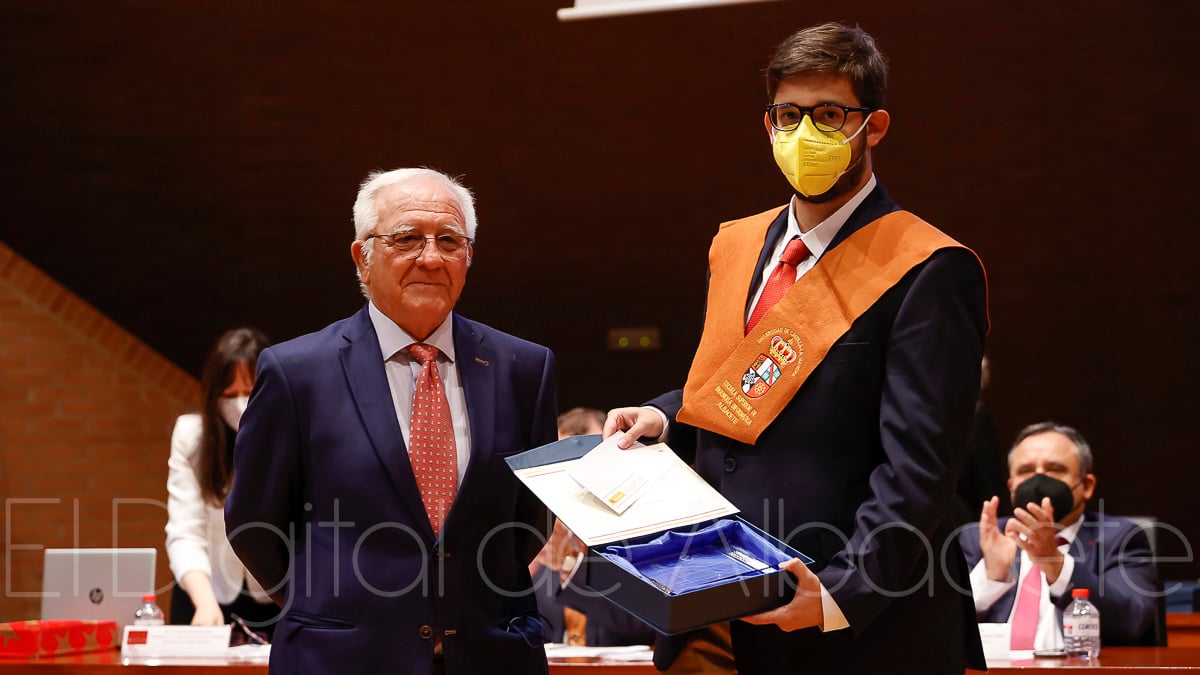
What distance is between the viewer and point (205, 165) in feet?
21.0

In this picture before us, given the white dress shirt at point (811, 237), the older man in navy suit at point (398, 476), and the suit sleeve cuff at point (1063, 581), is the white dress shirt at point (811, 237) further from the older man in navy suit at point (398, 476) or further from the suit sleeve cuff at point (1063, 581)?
the suit sleeve cuff at point (1063, 581)

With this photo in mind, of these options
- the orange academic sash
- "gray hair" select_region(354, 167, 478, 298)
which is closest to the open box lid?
the orange academic sash

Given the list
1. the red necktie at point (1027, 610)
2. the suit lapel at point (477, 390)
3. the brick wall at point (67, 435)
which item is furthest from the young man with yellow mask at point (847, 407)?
the brick wall at point (67, 435)

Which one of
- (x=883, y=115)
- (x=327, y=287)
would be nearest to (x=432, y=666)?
(x=883, y=115)

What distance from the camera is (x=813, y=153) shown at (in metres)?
1.81

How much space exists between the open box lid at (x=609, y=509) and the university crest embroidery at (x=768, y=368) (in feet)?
0.53

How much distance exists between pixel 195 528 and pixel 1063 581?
2867 mm

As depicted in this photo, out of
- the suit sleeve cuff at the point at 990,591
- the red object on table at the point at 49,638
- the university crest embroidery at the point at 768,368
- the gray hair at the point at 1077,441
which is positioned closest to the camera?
the university crest embroidery at the point at 768,368

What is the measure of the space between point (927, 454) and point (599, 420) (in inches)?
124

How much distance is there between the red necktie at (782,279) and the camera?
6.30 ft

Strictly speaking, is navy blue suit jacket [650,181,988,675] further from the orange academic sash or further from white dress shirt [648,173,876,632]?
white dress shirt [648,173,876,632]

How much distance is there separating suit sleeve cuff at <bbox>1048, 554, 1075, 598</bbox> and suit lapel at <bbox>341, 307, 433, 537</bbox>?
2.37m

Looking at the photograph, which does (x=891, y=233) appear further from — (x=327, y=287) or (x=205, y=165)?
(x=327, y=287)

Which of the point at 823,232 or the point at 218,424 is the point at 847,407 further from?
the point at 218,424
